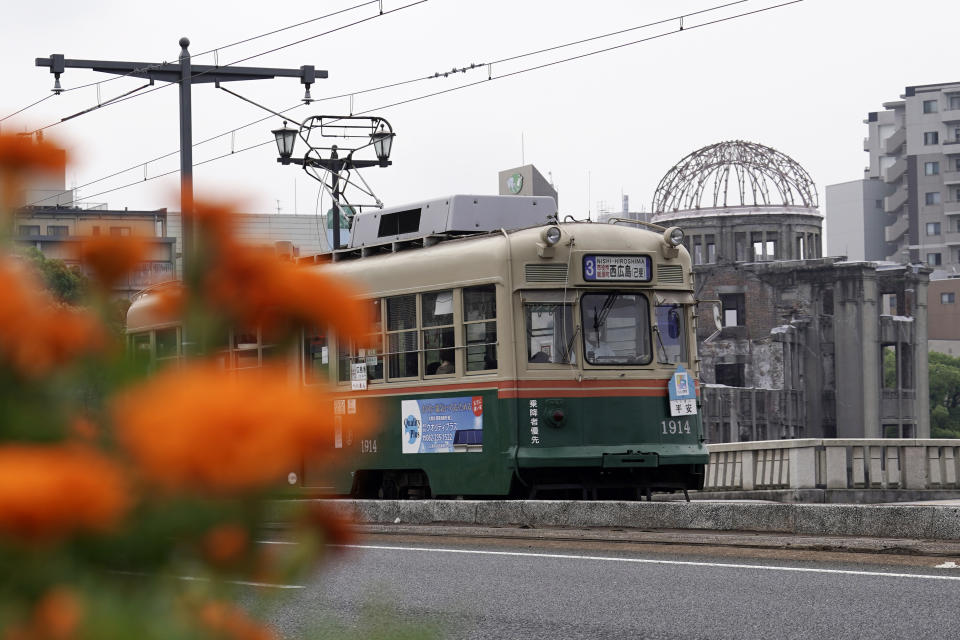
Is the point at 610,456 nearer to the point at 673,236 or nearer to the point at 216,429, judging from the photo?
the point at 673,236

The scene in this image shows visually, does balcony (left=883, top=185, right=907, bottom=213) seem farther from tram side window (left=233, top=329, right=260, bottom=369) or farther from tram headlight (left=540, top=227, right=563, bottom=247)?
tram side window (left=233, top=329, right=260, bottom=369)

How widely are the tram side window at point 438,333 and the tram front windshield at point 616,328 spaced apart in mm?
1479

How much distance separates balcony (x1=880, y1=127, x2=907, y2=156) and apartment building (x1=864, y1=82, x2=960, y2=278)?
82 mm

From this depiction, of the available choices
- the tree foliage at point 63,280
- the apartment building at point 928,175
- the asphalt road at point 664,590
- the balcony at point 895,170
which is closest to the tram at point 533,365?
the asphalt road at point 664,590

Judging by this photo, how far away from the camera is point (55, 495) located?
2.78 feet

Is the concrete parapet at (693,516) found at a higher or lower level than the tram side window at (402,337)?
lower

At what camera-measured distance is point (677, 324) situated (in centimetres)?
1744

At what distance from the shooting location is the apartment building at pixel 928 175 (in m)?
120

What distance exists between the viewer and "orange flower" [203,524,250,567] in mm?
1017

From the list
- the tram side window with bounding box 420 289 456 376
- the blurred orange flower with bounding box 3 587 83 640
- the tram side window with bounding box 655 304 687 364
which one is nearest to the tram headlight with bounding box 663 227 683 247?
the tram side window with bounding box 655 304 687 364

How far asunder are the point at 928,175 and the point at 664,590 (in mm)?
118641

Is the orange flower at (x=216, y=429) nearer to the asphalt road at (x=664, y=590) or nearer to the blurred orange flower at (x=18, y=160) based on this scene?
the blurred orange flower at (x=18, y=160)

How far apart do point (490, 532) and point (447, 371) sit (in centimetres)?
247

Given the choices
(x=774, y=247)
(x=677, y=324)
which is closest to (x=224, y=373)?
(x=677, y=324)
